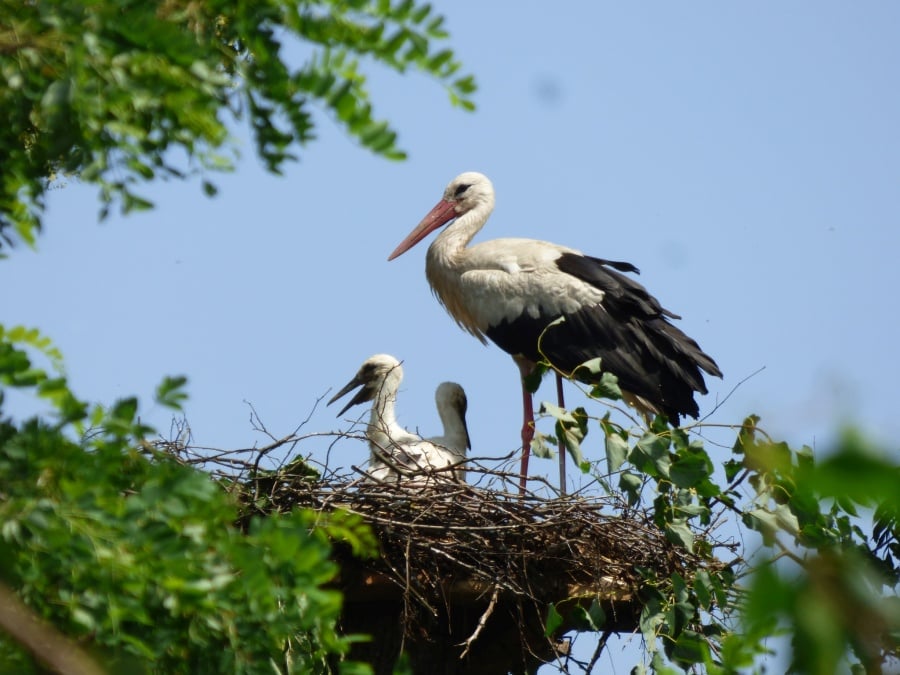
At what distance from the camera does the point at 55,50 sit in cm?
203

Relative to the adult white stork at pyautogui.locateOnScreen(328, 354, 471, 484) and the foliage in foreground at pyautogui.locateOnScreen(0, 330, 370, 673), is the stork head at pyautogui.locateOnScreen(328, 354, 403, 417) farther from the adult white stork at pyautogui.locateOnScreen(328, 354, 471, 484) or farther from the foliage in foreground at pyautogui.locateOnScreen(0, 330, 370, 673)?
the foliage in foreground at pyautogui.locateOnScreen(0, 330, 370, 673)

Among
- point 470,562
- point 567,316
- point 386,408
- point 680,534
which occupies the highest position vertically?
point 567,316

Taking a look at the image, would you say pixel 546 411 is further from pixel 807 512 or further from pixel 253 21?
pixel 253 21

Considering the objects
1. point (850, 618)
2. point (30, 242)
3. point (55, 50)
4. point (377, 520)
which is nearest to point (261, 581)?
point (30, 242)

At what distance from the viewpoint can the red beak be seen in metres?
8.84

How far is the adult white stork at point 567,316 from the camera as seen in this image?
7.14m

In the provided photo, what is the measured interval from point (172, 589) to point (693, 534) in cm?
272

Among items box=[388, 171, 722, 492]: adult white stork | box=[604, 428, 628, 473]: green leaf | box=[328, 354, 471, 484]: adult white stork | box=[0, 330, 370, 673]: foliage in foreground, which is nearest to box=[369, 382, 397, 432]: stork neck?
box=[328, 354, 471, 484]: adult white stork

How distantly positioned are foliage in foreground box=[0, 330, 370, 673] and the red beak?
6.52 m

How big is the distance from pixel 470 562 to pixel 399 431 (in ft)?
6.04

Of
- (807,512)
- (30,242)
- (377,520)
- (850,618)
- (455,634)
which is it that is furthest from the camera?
(455,634)

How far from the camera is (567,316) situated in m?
7.46

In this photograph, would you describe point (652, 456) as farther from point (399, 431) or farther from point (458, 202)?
point (458, 202)

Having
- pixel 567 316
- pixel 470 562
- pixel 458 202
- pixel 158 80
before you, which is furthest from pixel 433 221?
pixel 158 80
